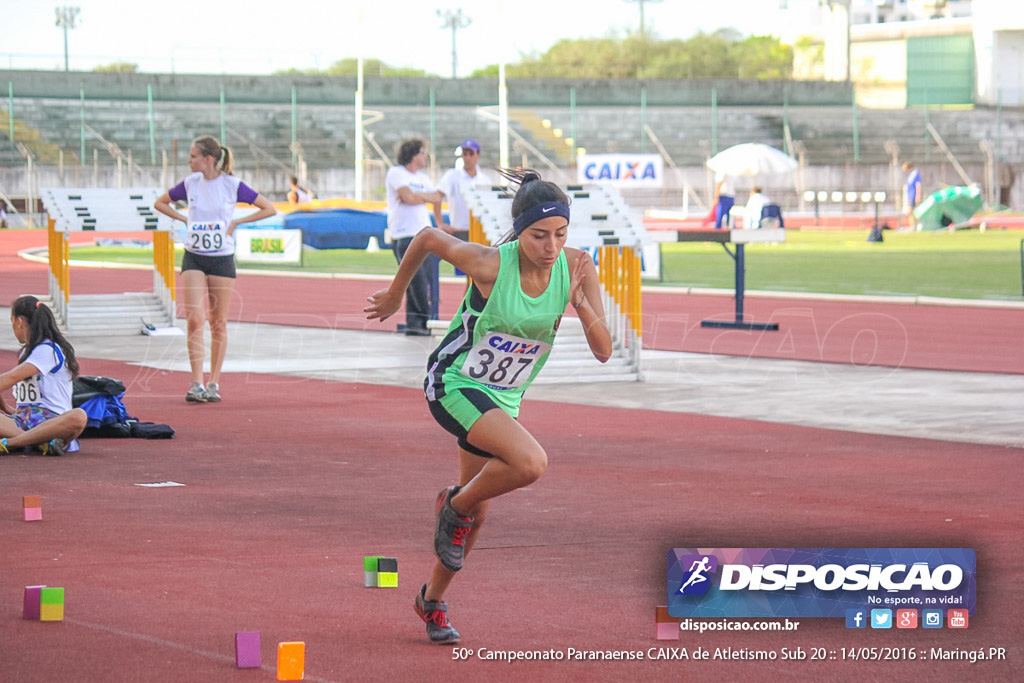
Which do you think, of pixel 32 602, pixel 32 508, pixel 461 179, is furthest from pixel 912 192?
pixel 32 602

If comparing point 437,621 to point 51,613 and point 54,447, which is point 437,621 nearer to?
point 51,613

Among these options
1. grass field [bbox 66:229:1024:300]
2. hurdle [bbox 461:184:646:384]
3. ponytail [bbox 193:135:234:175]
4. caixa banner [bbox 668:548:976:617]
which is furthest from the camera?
grass field [bbox 66:229:1024:300]

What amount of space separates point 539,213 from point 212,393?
23.7ft

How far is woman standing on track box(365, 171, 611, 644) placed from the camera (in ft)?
17.5

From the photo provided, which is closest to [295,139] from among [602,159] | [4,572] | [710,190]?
[710,190]

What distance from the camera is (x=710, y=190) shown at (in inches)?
2266

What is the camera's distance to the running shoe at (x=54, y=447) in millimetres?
9336

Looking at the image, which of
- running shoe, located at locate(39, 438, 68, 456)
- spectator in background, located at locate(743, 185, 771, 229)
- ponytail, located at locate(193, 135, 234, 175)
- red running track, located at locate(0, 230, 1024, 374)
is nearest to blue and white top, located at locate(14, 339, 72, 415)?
running shoe, located at locate(39, 438, 68, 456)

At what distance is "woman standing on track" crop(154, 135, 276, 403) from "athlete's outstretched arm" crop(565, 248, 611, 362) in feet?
22.5

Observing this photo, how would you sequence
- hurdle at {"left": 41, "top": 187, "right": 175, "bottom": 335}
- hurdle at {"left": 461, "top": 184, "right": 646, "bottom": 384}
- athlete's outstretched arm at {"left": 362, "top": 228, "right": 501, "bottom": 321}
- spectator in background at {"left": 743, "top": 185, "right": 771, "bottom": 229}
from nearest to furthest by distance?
athlete's outstretched arm at {"left": 362, "top": 228, "right": 501, "bottom": 321}, hurdle at {"left": 461, "top": 184, "right": 646, "bottom": 384}, hurdle at {"left": 41, "top": 187, "right": 175, "bottom": 335}, spectator in background at {"left": 743, "top": 185, "right": 771, "bottom": 229}

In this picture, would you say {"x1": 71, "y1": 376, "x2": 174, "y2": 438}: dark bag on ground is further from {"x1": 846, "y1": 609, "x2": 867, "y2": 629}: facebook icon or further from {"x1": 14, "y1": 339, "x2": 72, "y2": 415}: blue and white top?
{"x1": 846, "y1": 609, "x2": 867, "y2": 629}: facebook icon

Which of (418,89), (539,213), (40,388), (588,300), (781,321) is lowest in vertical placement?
(781,321)

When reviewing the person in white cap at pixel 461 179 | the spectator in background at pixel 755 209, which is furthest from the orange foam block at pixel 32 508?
the spectator in background at pixel 755 209

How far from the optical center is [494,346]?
5.46 meters
